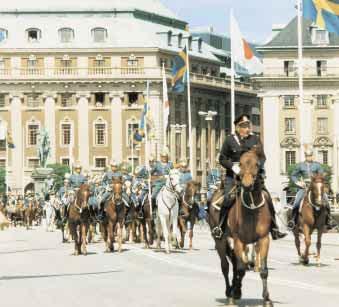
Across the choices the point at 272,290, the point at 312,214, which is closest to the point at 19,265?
the point at 312,214

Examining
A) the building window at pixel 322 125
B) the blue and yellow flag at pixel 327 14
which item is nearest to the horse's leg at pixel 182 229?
the blue and yellow flag at pixel 327 14

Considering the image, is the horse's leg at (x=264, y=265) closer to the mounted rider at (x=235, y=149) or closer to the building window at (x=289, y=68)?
the mounted rider at (x=235, y=149)

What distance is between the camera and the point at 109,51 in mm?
151250

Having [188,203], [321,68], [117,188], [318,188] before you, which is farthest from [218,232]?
[321,68]

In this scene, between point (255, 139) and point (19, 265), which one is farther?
point (19, 265)

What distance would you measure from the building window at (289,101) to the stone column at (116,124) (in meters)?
27.2

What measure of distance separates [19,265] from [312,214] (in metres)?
6.58

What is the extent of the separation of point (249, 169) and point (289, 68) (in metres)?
111

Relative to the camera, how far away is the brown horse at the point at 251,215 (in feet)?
61.8

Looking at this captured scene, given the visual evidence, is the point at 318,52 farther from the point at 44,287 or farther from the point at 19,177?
the point at 44,287

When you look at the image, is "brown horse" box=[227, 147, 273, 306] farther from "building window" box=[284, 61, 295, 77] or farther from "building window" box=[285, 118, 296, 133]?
"building window" box=[285, 118, 296, 133]

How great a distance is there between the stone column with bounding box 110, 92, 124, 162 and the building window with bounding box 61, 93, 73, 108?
439 centimetres

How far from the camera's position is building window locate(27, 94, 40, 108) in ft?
506

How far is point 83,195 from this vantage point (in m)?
36.7
